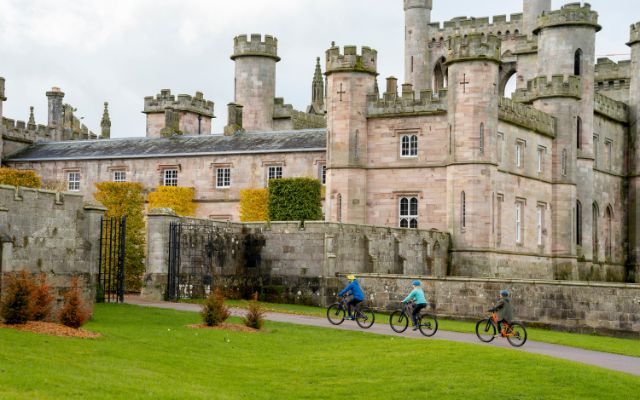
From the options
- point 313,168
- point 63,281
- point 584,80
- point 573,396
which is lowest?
point 573,396

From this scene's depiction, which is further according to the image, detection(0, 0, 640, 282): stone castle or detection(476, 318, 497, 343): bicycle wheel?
detection(0, 0, 640, 282): stone castle

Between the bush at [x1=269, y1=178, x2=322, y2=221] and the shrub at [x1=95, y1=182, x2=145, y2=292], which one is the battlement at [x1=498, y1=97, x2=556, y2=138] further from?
the shrub at [x1=95, y1=182, x2=145, y2=292]

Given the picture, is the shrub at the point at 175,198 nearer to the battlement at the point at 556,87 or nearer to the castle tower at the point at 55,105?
the castle tower at the point at 55,105

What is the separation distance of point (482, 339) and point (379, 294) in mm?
9795

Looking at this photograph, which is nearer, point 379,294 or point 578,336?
point 578,336

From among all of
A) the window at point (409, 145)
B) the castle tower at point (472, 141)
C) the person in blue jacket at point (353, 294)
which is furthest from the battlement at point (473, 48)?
the person in blue jacket at point (353, 294)

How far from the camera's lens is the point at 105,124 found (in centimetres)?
7950

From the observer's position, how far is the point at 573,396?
19859 mm

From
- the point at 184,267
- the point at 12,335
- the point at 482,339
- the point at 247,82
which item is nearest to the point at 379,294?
the point at 184,267

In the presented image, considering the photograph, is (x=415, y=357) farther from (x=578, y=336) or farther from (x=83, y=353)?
(x=578, y=336)

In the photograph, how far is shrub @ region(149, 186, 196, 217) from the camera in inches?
2454

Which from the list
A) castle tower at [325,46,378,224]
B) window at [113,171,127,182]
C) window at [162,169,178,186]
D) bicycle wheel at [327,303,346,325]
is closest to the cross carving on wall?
castle tower at [325,46,378,224]

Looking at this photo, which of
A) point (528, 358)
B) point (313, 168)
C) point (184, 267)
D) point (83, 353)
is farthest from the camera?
point (313, 168)

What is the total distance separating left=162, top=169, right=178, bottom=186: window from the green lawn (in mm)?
24577
